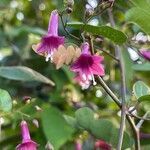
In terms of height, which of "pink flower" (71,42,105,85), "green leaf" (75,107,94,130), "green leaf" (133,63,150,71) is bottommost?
"green leaf" (75,107,94,130)

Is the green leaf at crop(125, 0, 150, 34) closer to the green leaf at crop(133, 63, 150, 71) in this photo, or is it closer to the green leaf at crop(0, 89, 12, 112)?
the green leaf at crop(0, 89, 12, 112)

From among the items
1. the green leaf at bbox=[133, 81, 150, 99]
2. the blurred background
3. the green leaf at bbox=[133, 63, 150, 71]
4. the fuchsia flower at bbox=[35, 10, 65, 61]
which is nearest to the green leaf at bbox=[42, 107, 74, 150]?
the blurred background

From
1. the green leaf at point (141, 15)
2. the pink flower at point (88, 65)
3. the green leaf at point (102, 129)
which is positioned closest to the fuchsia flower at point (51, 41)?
the pink flower at point (88, 65)

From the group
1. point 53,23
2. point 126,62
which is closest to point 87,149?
point 126,62

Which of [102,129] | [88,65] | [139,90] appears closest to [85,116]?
[102,129]

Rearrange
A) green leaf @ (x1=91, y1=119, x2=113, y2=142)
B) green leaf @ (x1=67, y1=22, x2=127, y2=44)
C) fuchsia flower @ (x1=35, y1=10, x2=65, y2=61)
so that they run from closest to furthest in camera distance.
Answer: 1. green leaf @ (x1=67, y1=22, x2=127, y2=44)
2. fuchsia flower @ (x1=35, y1=10, x2=65, y2=61)
3. green leaf @ (x1=91, y1=119, x2=113, y2=142)

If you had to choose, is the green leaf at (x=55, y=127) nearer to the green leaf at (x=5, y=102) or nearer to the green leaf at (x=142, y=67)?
the green leaf at (x=142, y=67)

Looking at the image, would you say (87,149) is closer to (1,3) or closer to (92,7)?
(1,3)
